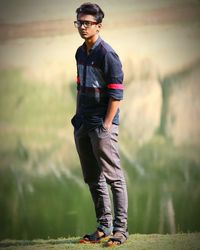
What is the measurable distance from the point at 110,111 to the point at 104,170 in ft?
1.18

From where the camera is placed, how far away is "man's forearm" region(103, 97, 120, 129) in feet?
10.8

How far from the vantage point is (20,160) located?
14.7 feet

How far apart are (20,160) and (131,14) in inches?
55.9

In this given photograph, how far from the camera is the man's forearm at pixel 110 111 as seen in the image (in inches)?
130

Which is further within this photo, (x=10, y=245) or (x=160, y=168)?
(x=160, y=168)

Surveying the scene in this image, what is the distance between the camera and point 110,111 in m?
3.31

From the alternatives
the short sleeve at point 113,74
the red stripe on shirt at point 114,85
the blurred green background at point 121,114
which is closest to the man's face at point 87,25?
the short sleeve at point 113,74

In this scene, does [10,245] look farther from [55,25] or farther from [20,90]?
[55,25]

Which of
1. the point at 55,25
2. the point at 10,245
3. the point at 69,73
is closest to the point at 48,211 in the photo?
the point at 10,245

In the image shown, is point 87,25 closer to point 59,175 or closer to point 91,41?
point 91,41

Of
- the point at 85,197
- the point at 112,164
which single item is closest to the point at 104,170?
the point at 112,164

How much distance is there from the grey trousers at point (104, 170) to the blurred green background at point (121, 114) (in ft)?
2.67

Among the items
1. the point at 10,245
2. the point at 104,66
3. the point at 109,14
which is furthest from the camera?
the point at 109,14

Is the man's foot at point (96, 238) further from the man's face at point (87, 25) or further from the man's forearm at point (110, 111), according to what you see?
the man's face at point (87, 25)
